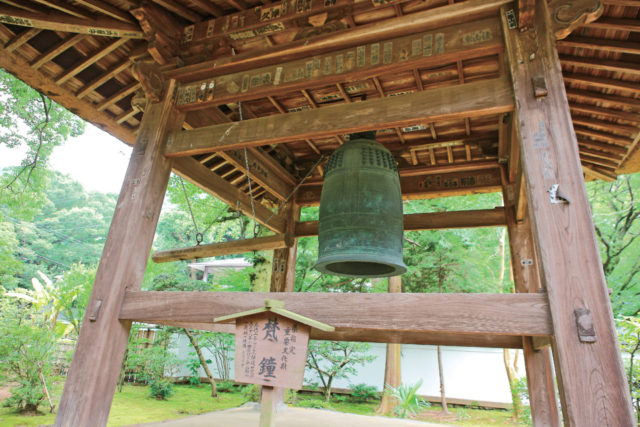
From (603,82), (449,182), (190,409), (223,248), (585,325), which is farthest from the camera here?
(190,409)

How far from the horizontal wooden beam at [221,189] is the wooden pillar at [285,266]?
0.16 m

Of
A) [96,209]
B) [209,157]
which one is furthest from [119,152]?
[96,209]

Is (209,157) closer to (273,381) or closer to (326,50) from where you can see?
(326,50)

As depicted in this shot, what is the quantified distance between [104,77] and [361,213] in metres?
3.06

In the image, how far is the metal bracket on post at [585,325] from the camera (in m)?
1.93

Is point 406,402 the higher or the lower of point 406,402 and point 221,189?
the lower

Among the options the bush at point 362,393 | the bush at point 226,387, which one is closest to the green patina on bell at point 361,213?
the bush at point 226,387

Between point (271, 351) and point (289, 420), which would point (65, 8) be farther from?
point (289, 420)

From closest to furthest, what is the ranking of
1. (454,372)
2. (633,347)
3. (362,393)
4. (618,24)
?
(618,24) < (633,347) < (454,372) < (362,393)

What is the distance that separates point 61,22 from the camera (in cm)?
317

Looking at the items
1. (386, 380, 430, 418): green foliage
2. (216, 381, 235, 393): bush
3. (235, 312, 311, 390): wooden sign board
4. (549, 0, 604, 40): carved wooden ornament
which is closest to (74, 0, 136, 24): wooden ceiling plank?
(235, 312, 311, 390): wooden sign board

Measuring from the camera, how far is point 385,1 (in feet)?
9.64

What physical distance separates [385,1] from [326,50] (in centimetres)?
63

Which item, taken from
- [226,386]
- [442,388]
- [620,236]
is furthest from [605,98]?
[226,386]
